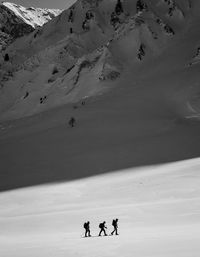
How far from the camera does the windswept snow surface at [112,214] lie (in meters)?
14.7

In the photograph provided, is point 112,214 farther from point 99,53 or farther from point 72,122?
point 99,53

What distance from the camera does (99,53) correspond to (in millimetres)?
97125

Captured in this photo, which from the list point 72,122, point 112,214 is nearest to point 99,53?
point 72,122

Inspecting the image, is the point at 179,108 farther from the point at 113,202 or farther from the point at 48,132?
the point at 113,202

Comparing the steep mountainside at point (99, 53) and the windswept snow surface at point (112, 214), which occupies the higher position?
the steep mountainside at point (99, 53)

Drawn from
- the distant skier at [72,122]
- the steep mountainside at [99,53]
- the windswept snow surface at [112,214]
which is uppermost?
the steep mountainside at [99,53]

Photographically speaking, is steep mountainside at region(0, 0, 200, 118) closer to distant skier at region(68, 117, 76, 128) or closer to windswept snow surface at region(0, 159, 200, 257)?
distant skier at region(68, 117, 76, 128)

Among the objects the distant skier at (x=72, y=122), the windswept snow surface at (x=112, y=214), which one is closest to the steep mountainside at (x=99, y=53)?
the distant skier at (x=72, y=122)

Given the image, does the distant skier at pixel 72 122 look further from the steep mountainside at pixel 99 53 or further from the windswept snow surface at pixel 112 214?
the windswept snow surface at pixel 112 214

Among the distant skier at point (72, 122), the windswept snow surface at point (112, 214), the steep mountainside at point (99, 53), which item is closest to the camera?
the windswept snow surface at point (112, 214)

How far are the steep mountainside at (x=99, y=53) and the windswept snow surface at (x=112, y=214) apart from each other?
34.9 metres

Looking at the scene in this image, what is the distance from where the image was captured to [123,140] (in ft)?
147

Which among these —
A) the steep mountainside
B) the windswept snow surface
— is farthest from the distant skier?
the windswept snow surface

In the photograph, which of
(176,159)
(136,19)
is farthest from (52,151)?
(136,19)
